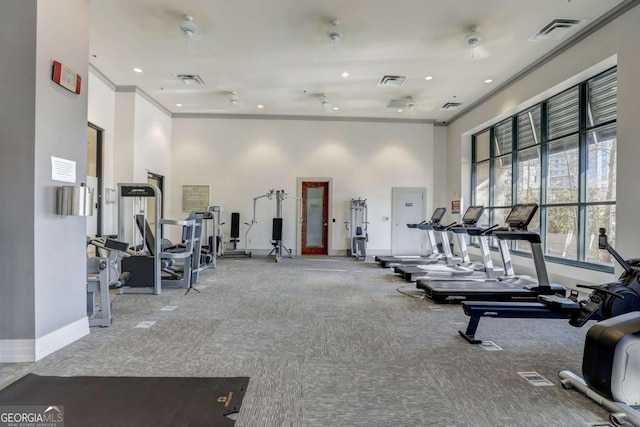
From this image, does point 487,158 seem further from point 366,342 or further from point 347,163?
point 366,342

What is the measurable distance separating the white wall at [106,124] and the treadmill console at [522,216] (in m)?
7.56

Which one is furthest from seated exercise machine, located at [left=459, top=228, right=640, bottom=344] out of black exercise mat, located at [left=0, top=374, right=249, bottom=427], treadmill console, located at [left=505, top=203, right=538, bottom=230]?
black exercise mat, located at [left=0, top=374, right=249, bottom=427]

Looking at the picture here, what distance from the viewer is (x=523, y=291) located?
14.9 ft

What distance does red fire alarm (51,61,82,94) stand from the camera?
2900mm

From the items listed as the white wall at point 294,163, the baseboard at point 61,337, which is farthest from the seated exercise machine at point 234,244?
the baseboard at point 61,337

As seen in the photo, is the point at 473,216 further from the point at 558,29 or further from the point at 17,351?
the point at 17,351

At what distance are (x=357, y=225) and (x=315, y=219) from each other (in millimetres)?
1261

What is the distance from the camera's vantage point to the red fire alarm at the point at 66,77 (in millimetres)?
2900

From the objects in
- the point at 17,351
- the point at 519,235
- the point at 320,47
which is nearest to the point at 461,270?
the point at 519,235

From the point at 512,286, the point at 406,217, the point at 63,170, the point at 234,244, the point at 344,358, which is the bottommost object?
the point at 344,358

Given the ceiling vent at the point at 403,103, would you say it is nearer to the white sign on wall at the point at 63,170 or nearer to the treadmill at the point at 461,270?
the treadmill at the point at 461,270

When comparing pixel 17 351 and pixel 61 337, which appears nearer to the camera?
pixel 17 351

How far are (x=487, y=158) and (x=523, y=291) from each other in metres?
4.92

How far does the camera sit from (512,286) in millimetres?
4949
